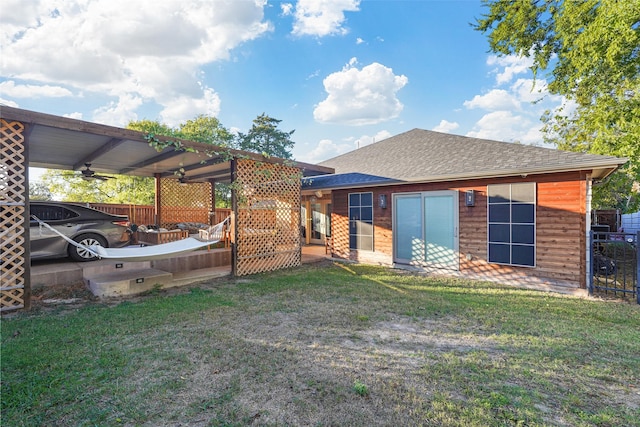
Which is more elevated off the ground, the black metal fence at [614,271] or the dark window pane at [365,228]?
the dark window pane at [365,228]

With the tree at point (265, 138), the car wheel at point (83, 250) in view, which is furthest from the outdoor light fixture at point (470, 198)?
the tree at point (265, 138)

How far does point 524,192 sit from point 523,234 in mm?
849

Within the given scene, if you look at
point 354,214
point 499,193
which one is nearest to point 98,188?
point 354,214

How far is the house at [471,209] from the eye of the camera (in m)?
5.38

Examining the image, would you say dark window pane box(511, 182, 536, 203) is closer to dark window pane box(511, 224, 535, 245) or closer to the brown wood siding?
the brown wood siding

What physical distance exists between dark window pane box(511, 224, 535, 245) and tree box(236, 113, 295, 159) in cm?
1828

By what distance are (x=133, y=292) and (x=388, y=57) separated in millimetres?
11467

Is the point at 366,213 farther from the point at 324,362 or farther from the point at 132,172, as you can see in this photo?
the point at 132,172

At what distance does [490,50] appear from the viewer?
9.02 m

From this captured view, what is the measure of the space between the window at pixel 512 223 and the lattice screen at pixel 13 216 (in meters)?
8.26

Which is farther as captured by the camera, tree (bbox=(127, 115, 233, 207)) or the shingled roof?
tree (bbox=(127, 115, 233, 207))

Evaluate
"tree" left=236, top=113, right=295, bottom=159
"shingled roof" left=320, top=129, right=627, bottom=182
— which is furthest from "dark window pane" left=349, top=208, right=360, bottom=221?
"tree" left=236, top=113, right=295, bottom=159

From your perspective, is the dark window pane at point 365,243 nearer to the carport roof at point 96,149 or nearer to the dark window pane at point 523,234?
the carport roof at point 96,149

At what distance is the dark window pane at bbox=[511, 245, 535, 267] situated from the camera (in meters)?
5.76
